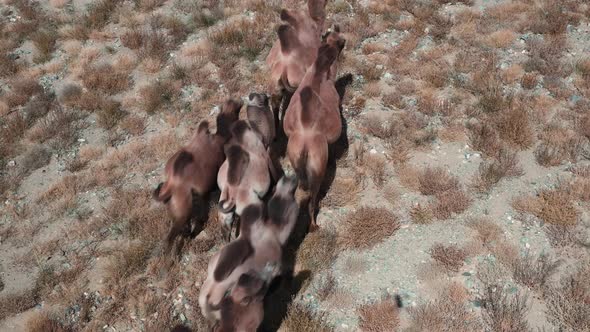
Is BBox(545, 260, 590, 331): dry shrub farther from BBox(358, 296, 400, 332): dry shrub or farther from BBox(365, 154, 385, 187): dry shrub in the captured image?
BBox(365, 154, 385, 187): dry shrub

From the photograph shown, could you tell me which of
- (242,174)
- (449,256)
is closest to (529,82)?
(449,256)

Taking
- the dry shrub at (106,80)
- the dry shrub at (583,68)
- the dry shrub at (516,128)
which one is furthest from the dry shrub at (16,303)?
the dry shrub at (583,68)

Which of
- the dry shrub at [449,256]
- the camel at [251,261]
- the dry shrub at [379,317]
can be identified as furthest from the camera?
the dry shrub at [449,256]

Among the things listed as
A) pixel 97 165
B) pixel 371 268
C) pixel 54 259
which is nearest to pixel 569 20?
pixel 371 268

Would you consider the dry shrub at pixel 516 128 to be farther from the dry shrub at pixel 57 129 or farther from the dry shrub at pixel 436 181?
the dry shrub at pixel 57 129

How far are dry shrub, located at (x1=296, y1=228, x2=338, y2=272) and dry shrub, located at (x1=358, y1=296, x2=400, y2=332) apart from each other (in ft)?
2.62

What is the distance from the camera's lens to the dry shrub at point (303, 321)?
580cm

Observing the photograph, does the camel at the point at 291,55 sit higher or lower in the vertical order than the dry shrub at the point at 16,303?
higher

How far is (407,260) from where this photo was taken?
6668 millimetres

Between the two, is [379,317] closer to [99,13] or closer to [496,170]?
[496,170]

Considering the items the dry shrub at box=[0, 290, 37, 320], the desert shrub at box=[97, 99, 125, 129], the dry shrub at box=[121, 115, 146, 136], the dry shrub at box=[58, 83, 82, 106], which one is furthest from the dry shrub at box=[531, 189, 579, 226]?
the dry shrub at box=[58, 83, 82, 106]

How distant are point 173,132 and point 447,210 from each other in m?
4.81

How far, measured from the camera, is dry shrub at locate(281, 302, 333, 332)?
Result: 5805mm

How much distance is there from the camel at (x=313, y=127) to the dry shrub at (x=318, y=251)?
0.60 feet
